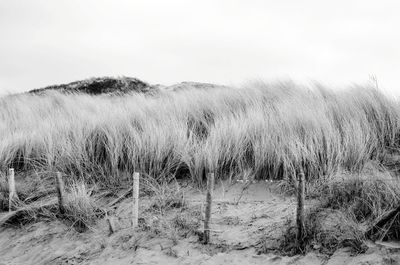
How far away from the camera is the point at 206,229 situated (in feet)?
10.5

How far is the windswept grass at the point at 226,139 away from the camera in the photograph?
4.19 metres

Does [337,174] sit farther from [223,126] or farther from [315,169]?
[223,126]

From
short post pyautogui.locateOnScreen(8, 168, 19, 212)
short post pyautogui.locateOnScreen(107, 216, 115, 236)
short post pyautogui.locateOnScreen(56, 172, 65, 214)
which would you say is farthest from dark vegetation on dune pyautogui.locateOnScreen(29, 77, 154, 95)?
short post pyautogui.locateOnScreen(107, 216, 115, 236)

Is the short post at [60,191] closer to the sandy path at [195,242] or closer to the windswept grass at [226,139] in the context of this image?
the sandy path at [195,242]

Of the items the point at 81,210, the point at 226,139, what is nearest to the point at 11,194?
the point at 81,210

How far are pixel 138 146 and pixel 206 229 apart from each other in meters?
1.78

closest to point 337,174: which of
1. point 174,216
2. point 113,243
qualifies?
point 174,216

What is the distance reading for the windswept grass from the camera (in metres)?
4.19

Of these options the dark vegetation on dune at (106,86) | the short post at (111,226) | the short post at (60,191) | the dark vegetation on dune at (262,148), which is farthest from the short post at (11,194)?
the dark vegetation on dune at (106,86)

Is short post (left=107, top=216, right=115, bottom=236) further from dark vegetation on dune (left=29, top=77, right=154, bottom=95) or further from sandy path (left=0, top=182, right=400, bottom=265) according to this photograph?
dark vegetation on dune (left=29, top=77, right=154, bottom=95)

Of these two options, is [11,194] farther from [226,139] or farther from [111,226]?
[226,139]

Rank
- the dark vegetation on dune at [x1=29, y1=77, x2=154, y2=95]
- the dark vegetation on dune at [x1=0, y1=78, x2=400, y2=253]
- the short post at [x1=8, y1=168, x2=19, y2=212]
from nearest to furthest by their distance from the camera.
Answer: the dark vegetation on dune at [x1=0, y1=78, x2=400, y2=253] < the short post at [x1=8, y1=168, x2=19, y2=212] < the dark vegetation on dune at [x1=29, y1=77, x2=154, y2=95]

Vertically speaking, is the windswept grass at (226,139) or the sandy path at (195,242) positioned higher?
the windswept grass at (226,139)

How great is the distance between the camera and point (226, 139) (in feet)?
14.8
